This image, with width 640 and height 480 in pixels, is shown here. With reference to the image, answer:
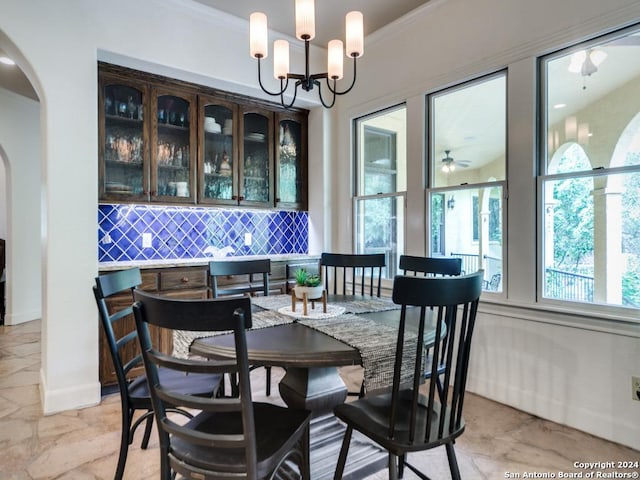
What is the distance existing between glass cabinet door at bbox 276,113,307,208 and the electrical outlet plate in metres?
3.15

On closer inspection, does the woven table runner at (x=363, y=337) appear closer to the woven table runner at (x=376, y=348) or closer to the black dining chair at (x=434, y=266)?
the woven table runner at (x=376, y=348)

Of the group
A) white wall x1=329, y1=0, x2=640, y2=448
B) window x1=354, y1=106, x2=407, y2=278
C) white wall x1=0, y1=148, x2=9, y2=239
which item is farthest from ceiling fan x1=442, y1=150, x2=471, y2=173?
white wall x1=0, y1=148, x2=9, y2=239

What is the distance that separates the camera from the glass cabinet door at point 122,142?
9.93 ft

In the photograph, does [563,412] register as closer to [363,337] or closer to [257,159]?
[363,337]

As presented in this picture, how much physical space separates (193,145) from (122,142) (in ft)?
1.93

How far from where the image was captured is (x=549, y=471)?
6.27 ft

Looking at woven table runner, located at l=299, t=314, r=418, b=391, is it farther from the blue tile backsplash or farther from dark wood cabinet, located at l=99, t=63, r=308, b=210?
the blue tile backsplash

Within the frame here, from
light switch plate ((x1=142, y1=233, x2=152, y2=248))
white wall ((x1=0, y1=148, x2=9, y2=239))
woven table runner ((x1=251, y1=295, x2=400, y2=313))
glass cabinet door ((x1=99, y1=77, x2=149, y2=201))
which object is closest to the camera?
woven table runner ((x1=251, y1=295, x2=400, y2=313))

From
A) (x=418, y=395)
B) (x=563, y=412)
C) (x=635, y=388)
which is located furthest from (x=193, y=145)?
(x=635, y=388)

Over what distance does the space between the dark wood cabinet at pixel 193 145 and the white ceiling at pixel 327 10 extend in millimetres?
721

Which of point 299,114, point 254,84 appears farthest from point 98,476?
point 299,114

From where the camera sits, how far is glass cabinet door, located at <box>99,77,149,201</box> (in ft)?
9.93

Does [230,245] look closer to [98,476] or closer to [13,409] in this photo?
[13,409]

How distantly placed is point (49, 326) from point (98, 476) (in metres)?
1.19
